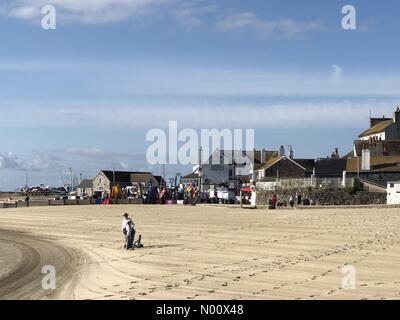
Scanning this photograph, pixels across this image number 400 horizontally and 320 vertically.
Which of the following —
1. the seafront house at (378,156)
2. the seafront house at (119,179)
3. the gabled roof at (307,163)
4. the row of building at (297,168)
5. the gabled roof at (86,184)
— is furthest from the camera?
the gabled roof at (86,184)

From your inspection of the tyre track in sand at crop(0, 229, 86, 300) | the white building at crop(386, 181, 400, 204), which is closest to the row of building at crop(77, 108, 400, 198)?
the white building at crop(386, 181, 400, 204)

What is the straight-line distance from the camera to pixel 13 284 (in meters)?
17.5

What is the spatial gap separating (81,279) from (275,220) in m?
22.3

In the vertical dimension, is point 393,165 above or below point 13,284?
above

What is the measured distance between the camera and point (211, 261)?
20078mm

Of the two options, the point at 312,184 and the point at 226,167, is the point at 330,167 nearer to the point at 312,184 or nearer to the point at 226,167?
the point at 312,184

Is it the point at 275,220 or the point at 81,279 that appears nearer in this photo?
the point at 81,279

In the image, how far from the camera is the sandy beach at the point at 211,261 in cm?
1512

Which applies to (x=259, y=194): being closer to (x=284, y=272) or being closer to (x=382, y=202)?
(x=382, y=202)

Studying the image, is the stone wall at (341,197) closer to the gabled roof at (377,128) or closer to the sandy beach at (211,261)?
the sandy beach at (211,261)

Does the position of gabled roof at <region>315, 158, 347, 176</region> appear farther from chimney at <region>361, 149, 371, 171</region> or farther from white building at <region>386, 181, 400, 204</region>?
white building at <region>386, 181, 400, 204</region>

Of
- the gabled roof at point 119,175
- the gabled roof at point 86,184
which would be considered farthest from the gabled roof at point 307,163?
the gabled roof at point 86,184

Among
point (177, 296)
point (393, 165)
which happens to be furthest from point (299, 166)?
point (177, 296)
